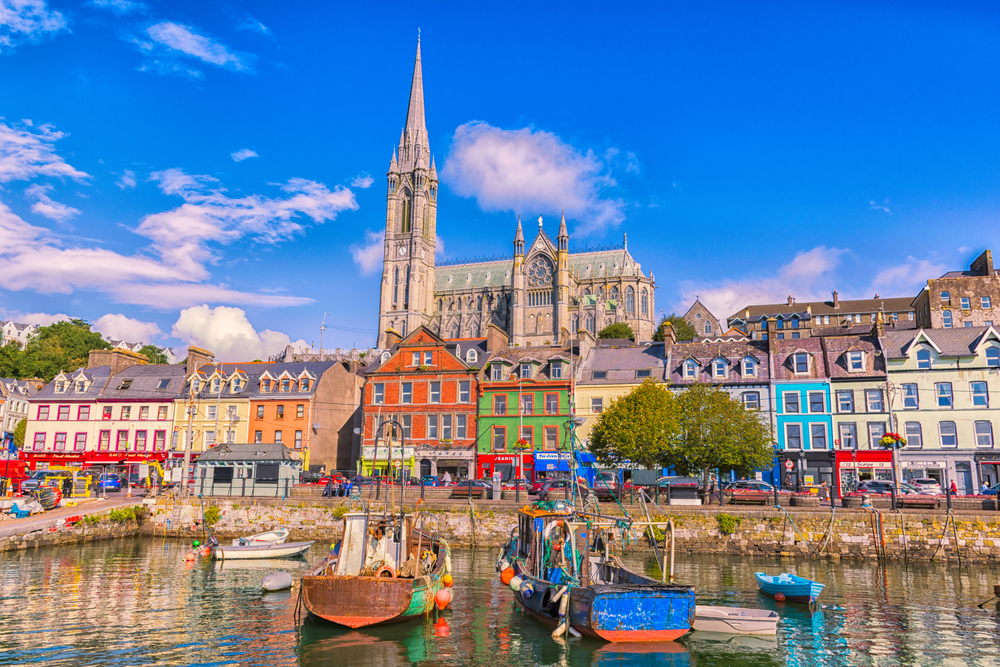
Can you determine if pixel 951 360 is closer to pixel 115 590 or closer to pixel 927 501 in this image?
pixel 927 501

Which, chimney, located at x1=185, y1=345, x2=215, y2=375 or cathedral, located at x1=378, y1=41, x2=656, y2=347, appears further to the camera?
cathedral, located at x1=378, y1=41, x2=656, y2=347

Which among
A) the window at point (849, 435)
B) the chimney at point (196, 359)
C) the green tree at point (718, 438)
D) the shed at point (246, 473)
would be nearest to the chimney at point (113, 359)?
the chimney at point (196, 359)

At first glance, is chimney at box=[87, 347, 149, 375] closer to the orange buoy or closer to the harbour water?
the harbour water

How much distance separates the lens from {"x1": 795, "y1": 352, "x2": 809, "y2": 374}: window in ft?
174

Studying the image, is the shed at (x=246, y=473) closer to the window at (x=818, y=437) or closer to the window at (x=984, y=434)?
the window at (x=818, y=437)

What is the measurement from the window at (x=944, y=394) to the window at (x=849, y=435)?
592 centimetres

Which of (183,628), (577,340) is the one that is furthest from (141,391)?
(183,628)

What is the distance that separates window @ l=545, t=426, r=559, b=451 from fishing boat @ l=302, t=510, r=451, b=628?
30.7 metres

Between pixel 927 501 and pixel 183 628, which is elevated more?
pixel 927 501

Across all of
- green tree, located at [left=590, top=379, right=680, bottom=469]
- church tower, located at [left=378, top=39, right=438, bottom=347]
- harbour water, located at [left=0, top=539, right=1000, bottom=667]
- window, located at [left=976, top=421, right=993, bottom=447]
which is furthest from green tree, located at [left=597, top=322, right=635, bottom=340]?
harbour water, located at [left=0, top=539, right=1000, bottom=667]

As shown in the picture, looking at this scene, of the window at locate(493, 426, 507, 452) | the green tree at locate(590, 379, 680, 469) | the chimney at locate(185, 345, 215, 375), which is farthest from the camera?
the chimney at locate(185, 345, 215, 375)

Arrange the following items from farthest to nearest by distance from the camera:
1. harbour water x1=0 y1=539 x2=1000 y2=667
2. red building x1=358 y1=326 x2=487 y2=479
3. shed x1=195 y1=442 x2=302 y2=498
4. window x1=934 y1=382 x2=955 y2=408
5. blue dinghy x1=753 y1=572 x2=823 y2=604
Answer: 1. red building x1=358 y1=326 x2=487 y2=479
2. window x1=934 y1=382 x2=955 y2=408
3. shed x1=195 y1=442 x2=302 y2=498
4. blue dinghy x1=753 y1=572 x2=823 y2=604
5. harbour water x1=0 y1=539 x2=1000 y2=667

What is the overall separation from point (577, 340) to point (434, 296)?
334ft

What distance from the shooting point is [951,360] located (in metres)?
50.7
